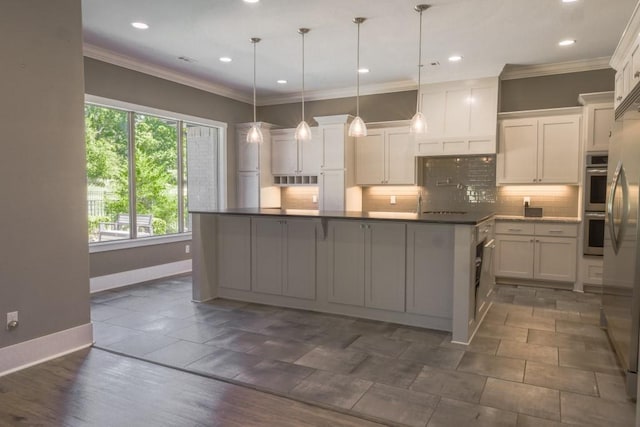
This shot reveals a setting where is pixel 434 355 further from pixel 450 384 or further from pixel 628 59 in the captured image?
pixel 628 59

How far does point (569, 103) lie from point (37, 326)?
6206 mm

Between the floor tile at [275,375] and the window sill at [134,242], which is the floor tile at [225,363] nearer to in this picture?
the floor tile at [275,375]

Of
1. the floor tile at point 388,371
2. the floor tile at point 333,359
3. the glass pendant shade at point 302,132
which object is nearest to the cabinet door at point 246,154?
the glass pendant shade at point 302,132

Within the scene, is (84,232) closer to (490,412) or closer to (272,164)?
(490,412)

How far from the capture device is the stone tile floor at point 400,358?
2.38 m

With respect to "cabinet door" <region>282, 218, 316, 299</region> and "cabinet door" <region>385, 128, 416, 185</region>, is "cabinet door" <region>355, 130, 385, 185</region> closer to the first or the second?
"cabinet door" <region>385, 128, 416, 185</region>

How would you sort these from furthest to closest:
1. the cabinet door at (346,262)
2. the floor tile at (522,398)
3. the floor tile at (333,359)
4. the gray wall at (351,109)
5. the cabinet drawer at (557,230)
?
the gray wall at (351,109) → the cabinet drawer at (557,230) → the cabinet door at (346,262) → the floor tile at (333,359) → the floor tile at (522,398)

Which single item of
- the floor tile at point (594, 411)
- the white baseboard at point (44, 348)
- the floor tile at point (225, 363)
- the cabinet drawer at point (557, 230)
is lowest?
the floor tile at point (594, 411)

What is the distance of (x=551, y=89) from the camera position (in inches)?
221

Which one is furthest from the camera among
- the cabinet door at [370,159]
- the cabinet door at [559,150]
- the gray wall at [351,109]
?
the gray wall at [351,109]

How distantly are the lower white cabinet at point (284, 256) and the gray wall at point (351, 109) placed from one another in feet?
10.3

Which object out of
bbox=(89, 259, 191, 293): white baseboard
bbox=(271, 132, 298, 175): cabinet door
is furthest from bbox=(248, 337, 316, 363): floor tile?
bbox=(271, 132, 298, 175): cabinet door

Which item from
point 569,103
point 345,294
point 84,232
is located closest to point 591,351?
point 345,294

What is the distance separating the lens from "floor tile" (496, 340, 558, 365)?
3092 millimetres
